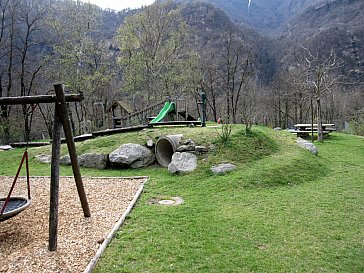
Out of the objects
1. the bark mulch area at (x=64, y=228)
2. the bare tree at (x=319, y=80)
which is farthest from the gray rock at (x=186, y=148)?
the bare tree at (x=319, y=80)

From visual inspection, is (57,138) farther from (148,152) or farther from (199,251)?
(148,152)

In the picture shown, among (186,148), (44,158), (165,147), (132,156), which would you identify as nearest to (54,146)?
(186,148)

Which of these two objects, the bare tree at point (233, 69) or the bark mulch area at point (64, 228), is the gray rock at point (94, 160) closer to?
the bark mulch area at point (64, 228)

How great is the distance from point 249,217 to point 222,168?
278 centimetres

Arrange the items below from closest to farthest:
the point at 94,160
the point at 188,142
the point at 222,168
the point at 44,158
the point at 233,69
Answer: the point at 222,168
the point at 188,142
the point at 94,160
the point at 44,158
the point at 233,69

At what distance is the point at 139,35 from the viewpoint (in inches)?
910

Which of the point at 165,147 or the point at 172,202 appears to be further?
the point at 165,147

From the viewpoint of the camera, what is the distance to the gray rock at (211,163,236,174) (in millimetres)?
7641

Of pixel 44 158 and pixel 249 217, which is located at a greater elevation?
pixel 44 158

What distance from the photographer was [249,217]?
499 centimetres

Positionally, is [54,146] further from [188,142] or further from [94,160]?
[94,160]

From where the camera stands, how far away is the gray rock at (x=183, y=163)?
8.02 metres

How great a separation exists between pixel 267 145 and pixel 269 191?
3.09 meters

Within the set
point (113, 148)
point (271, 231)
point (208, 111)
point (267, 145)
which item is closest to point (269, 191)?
point (271, 231)
